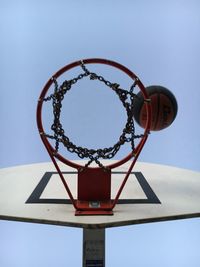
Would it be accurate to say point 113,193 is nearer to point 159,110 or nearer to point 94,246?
point 94,246

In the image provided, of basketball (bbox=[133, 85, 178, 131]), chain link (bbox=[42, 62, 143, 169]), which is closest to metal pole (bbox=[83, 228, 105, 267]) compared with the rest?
chain link (bbox=[42, 62, 143, 169])

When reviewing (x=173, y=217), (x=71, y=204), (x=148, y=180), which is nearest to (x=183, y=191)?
(x=148, y=180)

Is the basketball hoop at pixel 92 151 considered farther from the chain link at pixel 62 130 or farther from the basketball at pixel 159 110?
the basketball at pixel 159 110

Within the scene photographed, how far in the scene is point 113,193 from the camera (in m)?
1.74

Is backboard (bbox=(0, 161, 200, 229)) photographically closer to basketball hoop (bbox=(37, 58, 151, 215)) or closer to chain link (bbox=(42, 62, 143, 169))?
basketball hoop (bbox=(37, 58, 151, 215))

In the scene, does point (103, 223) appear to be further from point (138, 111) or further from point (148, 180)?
point (148, 180)

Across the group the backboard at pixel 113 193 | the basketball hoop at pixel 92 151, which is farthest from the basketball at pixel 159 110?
the backboard at pixel 113 193

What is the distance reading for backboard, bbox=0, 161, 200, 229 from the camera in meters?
1.38

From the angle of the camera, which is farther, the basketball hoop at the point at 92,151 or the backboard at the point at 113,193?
the basketball hoop at the point at 92,151

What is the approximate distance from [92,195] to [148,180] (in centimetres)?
47

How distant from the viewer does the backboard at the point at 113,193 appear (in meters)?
1.38

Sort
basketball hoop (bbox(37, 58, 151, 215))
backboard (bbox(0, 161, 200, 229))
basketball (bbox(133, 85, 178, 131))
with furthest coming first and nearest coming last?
basketball (bbox(133, 85, 178, 131))
basketball hoop (bbox(37, 58, 151, 215))
backboard (bbox(0, 161, 200, 229))

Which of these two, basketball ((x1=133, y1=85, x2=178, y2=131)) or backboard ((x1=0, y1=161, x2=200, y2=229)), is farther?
basketball ((x1=133, y1=85, x2=178, y2=131))

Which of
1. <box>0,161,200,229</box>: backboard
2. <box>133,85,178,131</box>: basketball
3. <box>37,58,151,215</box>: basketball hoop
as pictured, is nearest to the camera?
<box>0,161,200,229</box>: backboard
